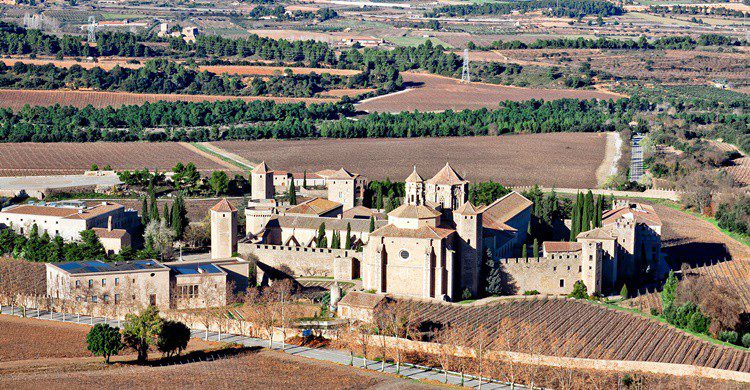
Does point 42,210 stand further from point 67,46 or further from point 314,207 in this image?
point 67,46

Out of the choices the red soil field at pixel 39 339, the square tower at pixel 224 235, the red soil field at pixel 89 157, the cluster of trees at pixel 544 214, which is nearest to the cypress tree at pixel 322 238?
the square tower at pixel 224 235

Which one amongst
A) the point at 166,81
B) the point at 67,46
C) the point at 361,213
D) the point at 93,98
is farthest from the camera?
the point at 67,46

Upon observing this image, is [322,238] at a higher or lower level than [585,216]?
lower

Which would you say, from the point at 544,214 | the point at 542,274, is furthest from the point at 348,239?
the point at 544,214

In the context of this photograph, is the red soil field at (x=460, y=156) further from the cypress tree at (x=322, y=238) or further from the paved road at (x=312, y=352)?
the paved road at (x=312, y=352)

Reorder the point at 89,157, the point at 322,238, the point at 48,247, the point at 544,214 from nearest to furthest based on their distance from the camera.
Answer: the point at 48,247 → the point at 322,238 → the point at 544,214 → the point at 89,157
